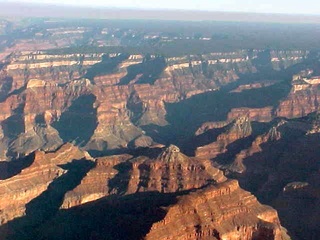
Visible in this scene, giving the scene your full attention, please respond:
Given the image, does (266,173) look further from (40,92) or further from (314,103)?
(40,92)

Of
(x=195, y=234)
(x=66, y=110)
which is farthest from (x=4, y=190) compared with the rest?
(x=66, y=110)

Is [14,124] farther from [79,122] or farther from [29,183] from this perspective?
[29,183]

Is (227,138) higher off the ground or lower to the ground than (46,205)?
higher

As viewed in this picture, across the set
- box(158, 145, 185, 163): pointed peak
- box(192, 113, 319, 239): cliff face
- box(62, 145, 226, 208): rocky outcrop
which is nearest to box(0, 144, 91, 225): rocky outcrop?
box(62, 145, 226, 208): rocky outcrop

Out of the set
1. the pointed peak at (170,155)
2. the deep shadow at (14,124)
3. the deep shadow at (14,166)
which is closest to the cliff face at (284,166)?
the pointed peak at (170,155)

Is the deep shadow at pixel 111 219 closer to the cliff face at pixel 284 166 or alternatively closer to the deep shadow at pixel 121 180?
the deep shadow at pixel 121 180

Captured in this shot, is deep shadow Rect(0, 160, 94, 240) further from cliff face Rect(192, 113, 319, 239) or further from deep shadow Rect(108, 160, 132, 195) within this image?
cliff face Rect(192, 113, 319, 239)

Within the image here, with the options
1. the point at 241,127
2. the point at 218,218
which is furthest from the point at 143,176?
the point at 241,127
